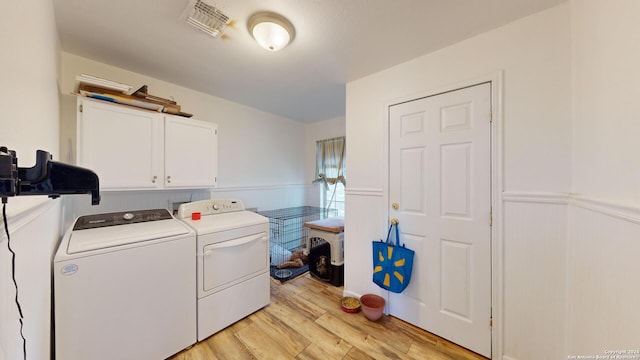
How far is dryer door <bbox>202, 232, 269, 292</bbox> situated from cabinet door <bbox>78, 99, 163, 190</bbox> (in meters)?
0.87

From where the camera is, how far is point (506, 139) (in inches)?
56.7

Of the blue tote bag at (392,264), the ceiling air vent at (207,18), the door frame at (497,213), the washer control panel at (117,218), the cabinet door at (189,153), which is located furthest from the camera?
the cabinet door at (189,153)

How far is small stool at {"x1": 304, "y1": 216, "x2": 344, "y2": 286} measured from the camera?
250 centimetres

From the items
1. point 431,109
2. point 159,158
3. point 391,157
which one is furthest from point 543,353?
point 159,158

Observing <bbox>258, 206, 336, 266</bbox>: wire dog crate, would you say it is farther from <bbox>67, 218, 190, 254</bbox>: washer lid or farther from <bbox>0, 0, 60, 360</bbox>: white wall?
<bbox>0, 0, 60, 360</bbox>: white wall

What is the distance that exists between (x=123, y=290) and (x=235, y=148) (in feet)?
6.53

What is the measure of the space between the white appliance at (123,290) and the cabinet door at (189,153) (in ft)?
1.77

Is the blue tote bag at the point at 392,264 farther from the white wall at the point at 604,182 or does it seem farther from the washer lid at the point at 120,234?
the washer lid at the point at 120,234

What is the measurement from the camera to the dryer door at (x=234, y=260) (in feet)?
5.49

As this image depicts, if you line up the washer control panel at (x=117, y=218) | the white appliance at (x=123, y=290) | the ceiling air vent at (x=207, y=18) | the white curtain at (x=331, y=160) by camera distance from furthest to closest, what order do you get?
the white curtain at (x=331, y=160) → the washer control panel at (x=117, y=218) → the ceiling air vent at (x=207, y=18) → the white appliance at (x=123, y=290)

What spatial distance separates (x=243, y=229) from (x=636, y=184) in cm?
220

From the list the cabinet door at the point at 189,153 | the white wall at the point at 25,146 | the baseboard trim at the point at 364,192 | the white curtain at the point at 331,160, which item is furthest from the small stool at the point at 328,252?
the white wall at the point at 25,146

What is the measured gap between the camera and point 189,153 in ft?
6.96

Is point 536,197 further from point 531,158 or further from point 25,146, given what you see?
point 25,146
